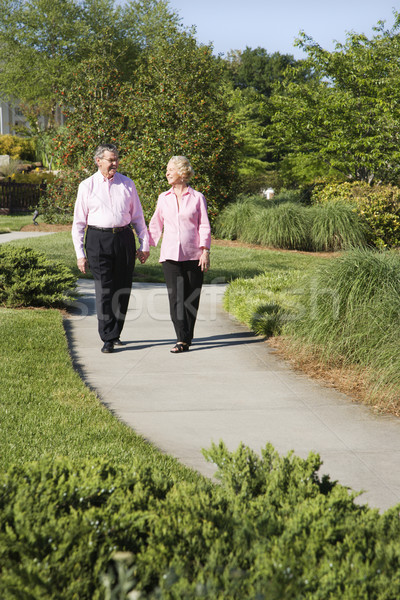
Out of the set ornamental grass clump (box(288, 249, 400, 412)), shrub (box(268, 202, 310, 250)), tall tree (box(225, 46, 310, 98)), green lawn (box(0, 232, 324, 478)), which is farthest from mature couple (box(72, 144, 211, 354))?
tall tree (box(225, 46, 310, 98))

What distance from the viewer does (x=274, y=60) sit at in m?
60.6

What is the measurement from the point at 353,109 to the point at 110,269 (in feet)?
54.9

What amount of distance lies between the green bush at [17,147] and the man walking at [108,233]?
35.5 metres

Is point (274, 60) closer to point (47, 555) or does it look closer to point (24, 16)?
point (24, 16)

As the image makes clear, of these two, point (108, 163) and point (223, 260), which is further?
point (223, 260)

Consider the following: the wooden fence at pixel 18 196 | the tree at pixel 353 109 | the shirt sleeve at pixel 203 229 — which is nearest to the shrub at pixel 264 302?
the shirt sleeve at pixel 203 229

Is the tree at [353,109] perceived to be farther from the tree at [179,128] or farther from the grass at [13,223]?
the grass at [13,223]

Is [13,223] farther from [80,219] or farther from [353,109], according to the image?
[80,219]

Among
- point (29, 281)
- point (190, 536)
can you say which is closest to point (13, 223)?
point (29, 281)

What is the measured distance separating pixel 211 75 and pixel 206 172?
410cm

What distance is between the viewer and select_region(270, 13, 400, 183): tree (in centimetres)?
1938

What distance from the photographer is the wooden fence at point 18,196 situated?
2638 centimetres

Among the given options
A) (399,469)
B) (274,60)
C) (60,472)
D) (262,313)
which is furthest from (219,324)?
(274,60)

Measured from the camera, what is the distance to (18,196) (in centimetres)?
2702
